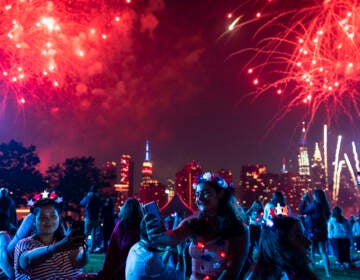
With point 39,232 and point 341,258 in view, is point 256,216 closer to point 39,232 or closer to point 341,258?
point 341,258

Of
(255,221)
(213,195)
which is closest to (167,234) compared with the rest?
(213,195)

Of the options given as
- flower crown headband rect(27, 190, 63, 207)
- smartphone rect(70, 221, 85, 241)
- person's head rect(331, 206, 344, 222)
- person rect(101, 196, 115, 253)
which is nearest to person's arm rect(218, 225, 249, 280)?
smartphone rect(70, 221, 85, 241)

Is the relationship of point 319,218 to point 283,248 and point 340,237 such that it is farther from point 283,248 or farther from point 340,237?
point 283,248

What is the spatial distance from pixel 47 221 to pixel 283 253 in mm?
2151

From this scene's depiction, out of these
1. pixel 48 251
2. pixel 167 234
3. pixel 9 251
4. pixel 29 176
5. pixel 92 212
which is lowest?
pixel 9 251

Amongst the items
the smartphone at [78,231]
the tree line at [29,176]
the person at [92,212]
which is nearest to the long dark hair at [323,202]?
the person at [92,212]

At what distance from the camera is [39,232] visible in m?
3.28

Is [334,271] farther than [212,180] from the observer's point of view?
Yes

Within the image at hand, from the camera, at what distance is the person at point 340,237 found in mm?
10072

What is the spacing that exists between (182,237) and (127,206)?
9.89ft

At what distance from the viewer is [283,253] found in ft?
10.9

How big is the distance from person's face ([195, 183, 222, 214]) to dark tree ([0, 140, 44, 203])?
2785cm

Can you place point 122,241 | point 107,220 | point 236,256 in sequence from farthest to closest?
point 107,220
point 122,241
point 236,256

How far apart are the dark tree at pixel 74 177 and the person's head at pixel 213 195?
A: 34.0 metres
